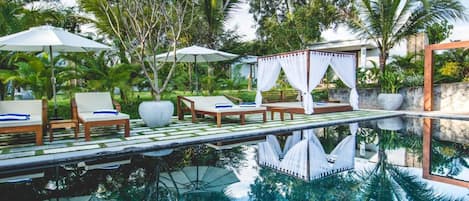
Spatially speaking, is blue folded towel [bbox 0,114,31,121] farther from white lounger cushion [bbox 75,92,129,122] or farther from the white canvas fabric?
the white canvas fabric

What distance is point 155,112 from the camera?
7488 millimetres

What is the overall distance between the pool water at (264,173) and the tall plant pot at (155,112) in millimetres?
1884

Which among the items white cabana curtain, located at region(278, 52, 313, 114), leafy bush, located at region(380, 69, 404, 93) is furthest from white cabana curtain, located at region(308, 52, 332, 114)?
leafy bush, located at region(380, 69, 404, 93)

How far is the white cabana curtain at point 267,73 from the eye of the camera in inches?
409

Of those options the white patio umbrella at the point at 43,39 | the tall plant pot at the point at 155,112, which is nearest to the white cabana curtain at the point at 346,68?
the tall plant pot at the point at 155,112

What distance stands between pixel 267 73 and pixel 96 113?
5.63 meters

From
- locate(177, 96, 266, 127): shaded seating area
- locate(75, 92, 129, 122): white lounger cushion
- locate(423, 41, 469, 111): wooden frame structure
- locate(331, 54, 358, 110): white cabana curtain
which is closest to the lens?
locate(75, 92, 129, 122): white lounger cushion

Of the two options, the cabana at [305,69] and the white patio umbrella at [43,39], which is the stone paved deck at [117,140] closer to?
the cabana at [305,69]

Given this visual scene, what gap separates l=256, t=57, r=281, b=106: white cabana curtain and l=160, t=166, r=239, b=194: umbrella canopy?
6.14 m

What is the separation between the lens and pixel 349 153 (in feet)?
18.5

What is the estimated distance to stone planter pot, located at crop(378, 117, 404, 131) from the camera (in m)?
8.23

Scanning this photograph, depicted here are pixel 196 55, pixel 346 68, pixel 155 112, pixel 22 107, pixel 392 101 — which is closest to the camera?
pixel 22 107

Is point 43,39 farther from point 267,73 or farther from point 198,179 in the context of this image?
point 267,73

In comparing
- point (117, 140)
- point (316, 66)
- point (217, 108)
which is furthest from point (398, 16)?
point (117, 140)
